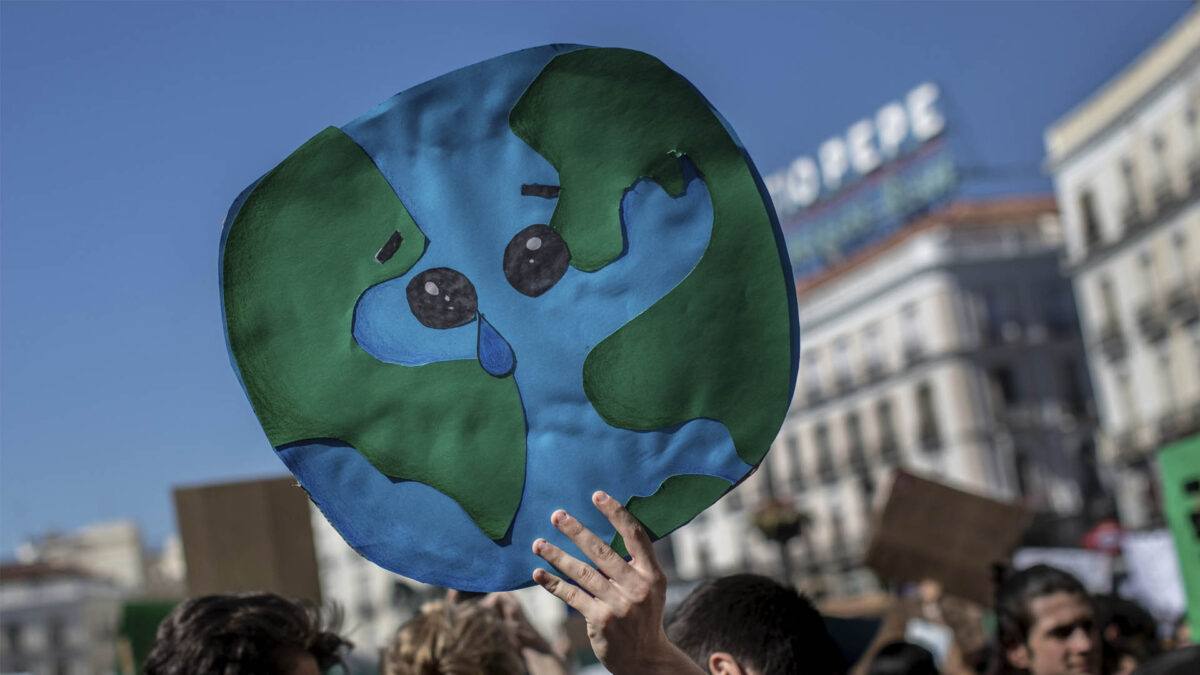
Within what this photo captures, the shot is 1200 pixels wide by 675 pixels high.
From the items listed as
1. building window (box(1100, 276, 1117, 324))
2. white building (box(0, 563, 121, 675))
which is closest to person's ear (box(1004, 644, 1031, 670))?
building window (box(1100, 276, 1117, 324))

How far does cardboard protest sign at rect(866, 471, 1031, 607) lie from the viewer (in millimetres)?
6531

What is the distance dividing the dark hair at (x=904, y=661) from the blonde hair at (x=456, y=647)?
4.95 ft

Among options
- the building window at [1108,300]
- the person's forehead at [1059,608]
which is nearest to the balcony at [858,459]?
the building window at [1108,300]

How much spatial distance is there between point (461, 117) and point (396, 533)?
53 cm

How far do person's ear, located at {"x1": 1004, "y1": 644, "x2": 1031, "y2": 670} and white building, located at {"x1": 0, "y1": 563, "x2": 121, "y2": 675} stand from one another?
81937 mm

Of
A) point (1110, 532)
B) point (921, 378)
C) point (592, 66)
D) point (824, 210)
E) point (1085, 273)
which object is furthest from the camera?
point (824, 210)

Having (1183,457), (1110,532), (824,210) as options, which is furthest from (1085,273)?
(1183,457)

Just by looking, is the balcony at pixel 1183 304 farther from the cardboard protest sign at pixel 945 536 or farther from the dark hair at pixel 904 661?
the dark hair at pixel 904 661

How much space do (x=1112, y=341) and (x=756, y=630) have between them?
39.5 meters

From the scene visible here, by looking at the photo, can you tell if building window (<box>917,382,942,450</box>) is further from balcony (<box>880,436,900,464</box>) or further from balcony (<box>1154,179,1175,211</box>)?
balcony (<box>1154,179,1175,211</box>)

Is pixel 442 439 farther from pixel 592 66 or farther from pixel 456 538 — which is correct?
pixel 592 66

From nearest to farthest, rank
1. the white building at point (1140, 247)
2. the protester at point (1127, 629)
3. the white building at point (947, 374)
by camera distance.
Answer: the protester at point (1127, 629) < the white building at point (1140, 247) < the white building at point (947, 374)

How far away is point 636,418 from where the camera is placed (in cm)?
203

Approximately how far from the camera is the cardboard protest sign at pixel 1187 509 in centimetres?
517
